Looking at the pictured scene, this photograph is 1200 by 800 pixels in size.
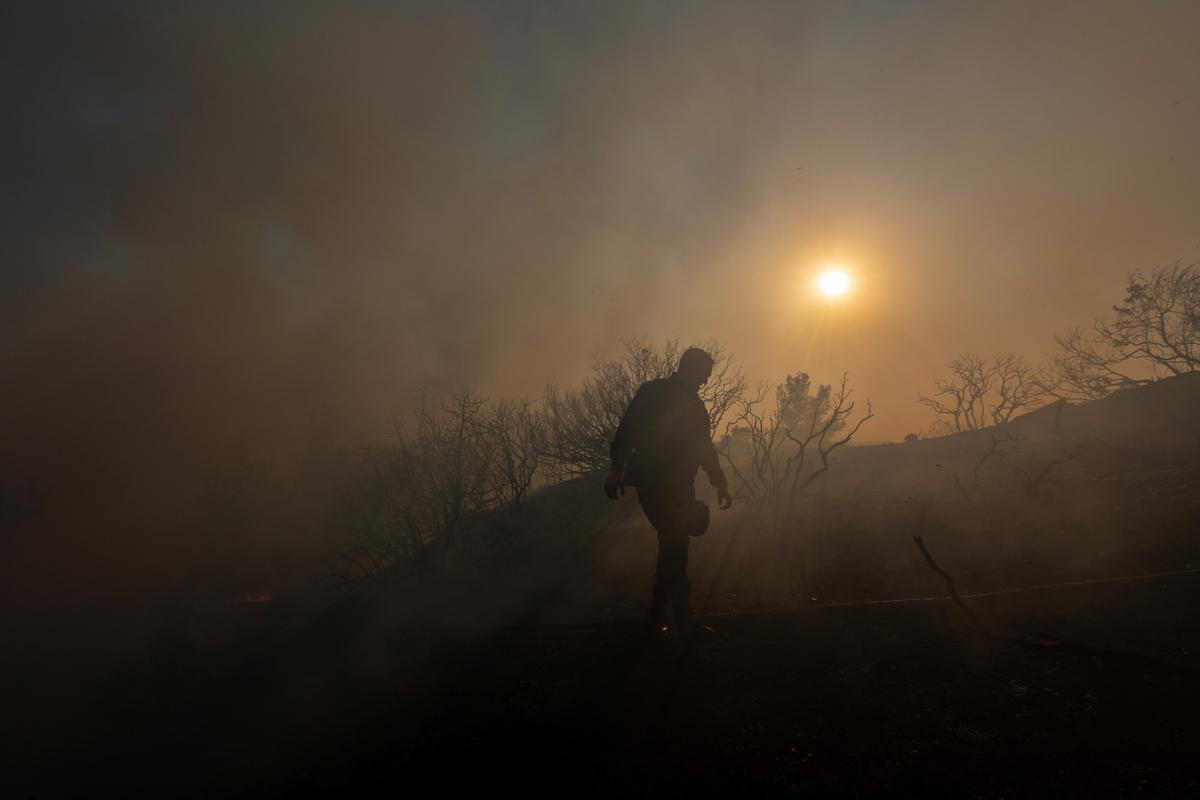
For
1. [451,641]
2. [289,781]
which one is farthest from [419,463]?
[289,781]

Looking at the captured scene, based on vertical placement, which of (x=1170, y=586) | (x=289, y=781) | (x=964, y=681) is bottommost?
(x=289, y=781)

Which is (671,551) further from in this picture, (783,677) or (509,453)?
(509,453)

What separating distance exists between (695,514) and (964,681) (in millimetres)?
1589

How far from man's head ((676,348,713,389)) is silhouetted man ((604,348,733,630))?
0.02 m

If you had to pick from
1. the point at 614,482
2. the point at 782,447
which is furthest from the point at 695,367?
the point at 782,447

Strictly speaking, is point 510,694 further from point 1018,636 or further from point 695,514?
point 1018,636

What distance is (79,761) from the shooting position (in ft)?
21.4

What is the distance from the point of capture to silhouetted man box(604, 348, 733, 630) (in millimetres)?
3258

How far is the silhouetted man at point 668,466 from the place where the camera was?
128 inches

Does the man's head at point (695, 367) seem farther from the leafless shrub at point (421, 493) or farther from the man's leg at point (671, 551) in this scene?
the leafless shrub at point (421, 493)

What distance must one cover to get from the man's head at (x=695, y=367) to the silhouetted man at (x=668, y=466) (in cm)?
2

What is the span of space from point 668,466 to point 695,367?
2.51 ft

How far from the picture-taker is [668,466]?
135 inches

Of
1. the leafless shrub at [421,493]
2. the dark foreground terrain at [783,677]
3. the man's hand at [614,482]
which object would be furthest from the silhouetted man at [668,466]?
the leafless shrub at [421,493]
